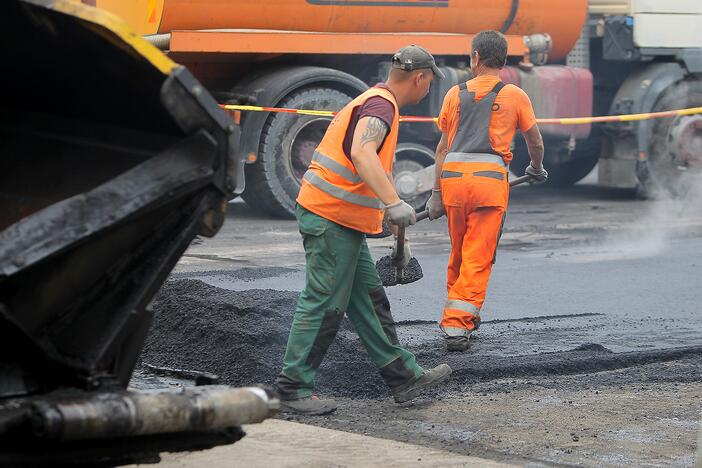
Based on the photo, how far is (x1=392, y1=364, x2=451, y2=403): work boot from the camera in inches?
239

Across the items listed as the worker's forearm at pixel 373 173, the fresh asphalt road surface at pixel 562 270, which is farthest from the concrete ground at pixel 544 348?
the worker's forearm at pixel 373 173

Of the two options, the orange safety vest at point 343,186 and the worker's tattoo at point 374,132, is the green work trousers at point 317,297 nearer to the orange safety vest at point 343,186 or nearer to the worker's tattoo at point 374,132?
the orange safety vest at point 343,186

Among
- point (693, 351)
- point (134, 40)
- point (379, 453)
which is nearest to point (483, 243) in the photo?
point (693, 351)

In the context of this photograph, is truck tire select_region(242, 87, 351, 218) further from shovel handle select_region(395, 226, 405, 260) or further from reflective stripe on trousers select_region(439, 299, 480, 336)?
shovel handle select_region(395, 226, 405, 260)

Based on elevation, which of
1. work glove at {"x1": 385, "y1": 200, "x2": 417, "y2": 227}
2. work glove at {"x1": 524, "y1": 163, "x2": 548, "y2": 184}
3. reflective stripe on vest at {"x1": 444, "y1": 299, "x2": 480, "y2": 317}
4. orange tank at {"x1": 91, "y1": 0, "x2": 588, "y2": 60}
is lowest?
reflective stripe on vest at {"x1": 444, "y1": 299, "x2": 480, "y2": 317}

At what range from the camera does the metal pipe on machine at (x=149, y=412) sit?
3.48 meters

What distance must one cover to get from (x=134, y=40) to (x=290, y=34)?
31.7 feet

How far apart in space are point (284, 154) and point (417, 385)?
297 inches

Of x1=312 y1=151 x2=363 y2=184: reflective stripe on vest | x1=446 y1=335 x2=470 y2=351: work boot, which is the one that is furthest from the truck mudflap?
x1=446 y1=335 x2=470 y2=351: work boot

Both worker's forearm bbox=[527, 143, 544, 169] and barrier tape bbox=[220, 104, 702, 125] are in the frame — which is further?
barrier tape bbox=[220, 104, 702, 125]

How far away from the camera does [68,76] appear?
4500 mm

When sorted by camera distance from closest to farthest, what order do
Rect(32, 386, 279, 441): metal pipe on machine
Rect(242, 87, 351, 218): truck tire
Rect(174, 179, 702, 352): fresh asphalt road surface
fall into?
Rect(32, 386, 279, 441): metal pipe on machine
Rect(174, 179, 702, 352): fresh asphalt road surface
Rect(242, 87, 351, 218): truck tire

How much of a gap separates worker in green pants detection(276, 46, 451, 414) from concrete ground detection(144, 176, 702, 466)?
25cm

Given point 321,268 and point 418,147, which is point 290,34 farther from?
point 321,268
